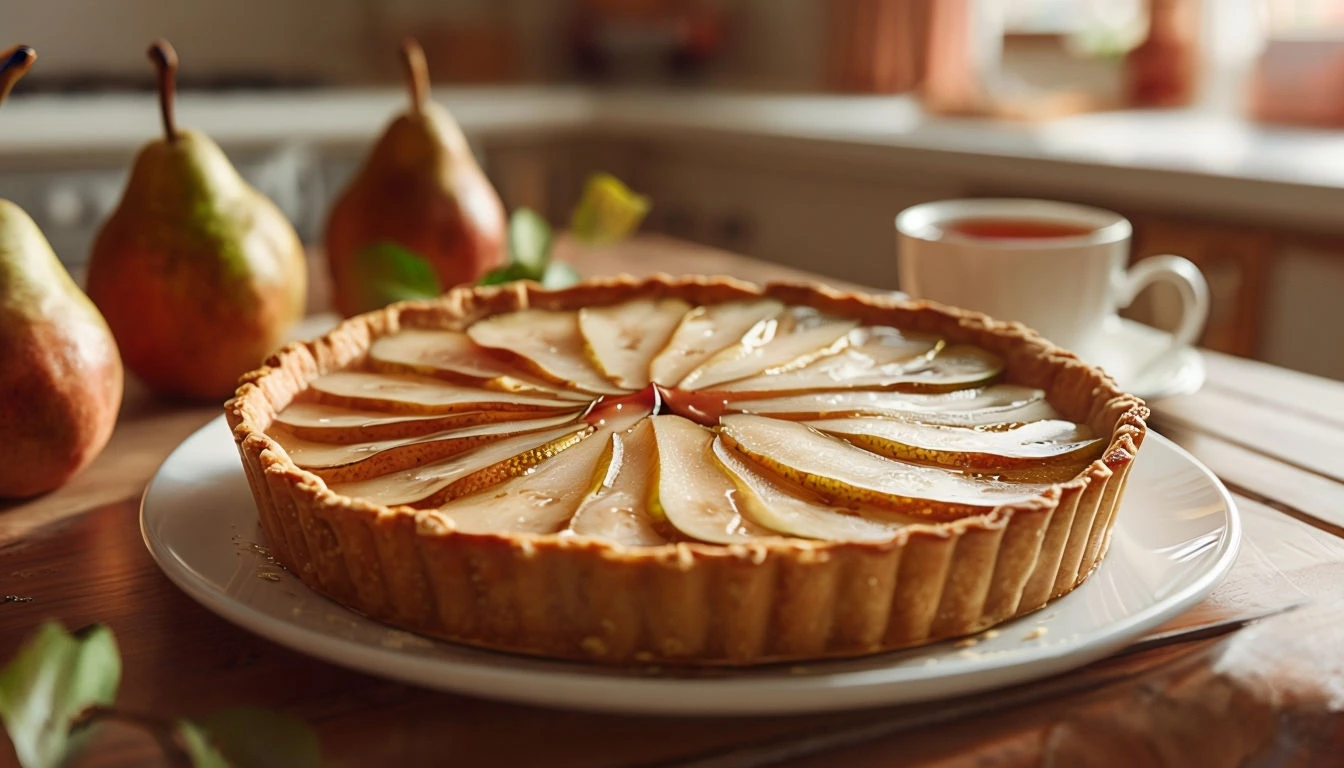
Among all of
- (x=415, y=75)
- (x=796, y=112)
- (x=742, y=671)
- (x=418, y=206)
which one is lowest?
(x=796, y=112)

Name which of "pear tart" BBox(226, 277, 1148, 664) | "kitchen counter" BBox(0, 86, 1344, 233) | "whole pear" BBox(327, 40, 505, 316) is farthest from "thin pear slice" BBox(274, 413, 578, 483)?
"kitchen counter" BBox(0, 86, 1344, 233)

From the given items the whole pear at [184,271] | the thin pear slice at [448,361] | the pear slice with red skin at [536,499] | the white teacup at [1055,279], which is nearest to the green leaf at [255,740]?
the pear slice with red skin at [536,499]

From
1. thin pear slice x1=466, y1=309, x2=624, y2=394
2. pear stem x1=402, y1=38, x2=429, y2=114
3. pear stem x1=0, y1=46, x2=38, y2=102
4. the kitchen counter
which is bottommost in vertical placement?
the kitchen counter

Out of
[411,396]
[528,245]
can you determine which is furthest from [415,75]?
[411,396]

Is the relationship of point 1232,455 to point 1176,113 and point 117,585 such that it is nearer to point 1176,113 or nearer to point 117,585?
point 117,585

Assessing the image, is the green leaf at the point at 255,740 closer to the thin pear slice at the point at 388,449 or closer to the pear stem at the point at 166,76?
the thin pear slice at the point at 388,449

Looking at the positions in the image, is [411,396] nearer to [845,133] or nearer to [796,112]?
[845,133]

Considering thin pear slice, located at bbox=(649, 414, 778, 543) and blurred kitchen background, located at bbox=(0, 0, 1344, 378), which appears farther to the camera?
blurred kitchen background, located at bbox=(0, 0, 1344, 378)

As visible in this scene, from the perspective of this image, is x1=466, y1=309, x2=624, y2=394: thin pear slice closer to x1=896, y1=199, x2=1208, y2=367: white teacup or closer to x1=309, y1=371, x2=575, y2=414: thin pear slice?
x1=309, y1=371, x2=575, y2=414: thin pear slice
